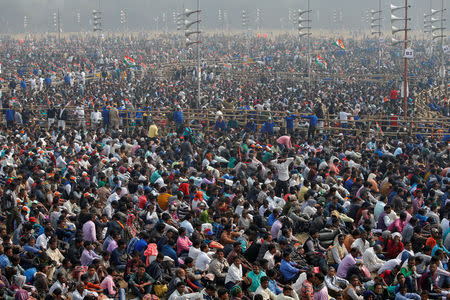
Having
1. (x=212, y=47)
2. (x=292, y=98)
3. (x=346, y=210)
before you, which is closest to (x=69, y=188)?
(x=346, y=210)

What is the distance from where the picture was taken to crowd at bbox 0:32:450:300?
9922 mm

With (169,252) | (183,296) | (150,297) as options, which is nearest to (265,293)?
(183,296)

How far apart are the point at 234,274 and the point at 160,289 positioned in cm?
127

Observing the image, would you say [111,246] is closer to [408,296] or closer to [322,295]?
[322,295]

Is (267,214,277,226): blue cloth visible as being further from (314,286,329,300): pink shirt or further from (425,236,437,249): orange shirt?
(314,286,329,300): pink shirt

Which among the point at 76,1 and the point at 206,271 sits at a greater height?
the point at 76,1

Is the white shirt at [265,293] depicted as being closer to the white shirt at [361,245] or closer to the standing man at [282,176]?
the white shirt at [361,245]

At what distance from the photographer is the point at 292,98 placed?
31.4 meters

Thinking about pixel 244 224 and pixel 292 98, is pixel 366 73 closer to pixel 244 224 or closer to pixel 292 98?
pixel 292 98

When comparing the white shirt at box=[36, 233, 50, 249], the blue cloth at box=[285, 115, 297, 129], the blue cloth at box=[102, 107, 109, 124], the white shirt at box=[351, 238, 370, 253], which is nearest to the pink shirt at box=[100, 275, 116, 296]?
the white shirt at box=[36, 233, 50, 249]

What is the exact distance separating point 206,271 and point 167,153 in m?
8.20

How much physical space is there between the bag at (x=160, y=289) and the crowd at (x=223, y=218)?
0.02 meters

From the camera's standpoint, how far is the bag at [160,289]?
10141 millimetres

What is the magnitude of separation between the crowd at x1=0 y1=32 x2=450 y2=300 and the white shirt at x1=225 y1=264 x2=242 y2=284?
2 centimetres
